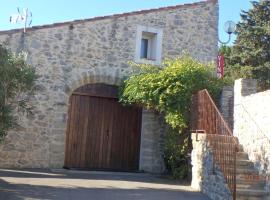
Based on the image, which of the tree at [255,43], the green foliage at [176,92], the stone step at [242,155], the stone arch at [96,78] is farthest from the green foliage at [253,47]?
the stone step at [242,155]

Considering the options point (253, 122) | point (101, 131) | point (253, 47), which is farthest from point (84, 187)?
point (253, 47)

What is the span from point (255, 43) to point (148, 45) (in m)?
11.6

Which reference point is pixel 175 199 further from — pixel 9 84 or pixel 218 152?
pixel 9 84

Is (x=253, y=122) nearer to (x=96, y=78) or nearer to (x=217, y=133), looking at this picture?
(x=217, y=133)

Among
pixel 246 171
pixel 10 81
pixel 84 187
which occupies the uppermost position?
pixel 10 81

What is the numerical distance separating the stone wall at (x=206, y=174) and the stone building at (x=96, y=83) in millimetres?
4043

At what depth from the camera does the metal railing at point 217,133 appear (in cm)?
938

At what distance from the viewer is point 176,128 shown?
45.7ft

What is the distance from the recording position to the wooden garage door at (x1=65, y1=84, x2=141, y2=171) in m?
15.2

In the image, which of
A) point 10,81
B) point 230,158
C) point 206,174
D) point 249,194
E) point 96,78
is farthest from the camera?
point 96,78

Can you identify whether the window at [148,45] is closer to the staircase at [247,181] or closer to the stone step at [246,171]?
the staircase at [247,181]

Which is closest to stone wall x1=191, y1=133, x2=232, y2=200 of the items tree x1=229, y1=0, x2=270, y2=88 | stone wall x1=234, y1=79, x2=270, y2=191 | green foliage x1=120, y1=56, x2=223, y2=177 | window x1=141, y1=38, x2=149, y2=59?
stone wall x1=234, y1=79, x2=270, y2=191

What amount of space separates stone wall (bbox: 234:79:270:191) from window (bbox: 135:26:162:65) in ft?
15.3

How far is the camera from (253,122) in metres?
10.4
